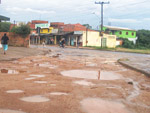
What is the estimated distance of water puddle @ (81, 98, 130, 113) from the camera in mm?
4261

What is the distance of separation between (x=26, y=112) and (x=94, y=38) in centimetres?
5204

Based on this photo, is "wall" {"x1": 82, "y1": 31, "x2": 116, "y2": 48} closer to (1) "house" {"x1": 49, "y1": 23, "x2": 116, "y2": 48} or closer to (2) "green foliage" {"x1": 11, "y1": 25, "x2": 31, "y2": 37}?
(1) "house" {"x1": 49, "y1": 23, "x2": 116, "y2": 48}

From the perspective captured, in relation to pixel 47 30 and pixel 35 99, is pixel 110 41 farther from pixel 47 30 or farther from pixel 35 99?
pixel 35 99

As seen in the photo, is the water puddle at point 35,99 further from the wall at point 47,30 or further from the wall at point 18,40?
the wall at point 47,30

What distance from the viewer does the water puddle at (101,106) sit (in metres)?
4.26

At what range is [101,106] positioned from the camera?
14.8 ft

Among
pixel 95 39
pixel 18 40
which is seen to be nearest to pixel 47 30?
pixel 95 39

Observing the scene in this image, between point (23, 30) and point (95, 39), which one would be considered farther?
point (95, 39)

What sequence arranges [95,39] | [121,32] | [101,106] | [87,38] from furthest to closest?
[121,32] < [95,39] < [87,38] < [101,106]

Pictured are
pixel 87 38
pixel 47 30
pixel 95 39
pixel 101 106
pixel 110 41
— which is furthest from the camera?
pixel 47 30

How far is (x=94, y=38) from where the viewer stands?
182 feet

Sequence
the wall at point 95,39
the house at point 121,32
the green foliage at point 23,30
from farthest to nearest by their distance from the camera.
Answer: the house at point 121,32
the wall at point 95,39
the green foliage at point 23,30

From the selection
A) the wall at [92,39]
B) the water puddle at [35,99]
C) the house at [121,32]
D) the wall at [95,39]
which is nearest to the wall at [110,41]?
the wall at [95,39]

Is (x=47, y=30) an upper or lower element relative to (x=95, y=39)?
upper
